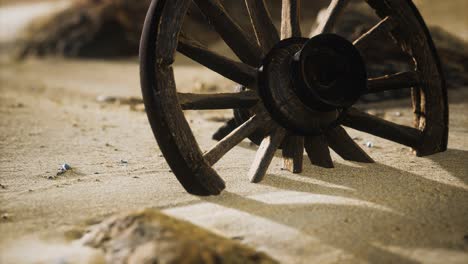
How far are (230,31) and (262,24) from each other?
24 cm

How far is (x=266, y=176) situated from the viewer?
2.77 meters

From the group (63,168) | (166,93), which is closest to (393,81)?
(166,93)

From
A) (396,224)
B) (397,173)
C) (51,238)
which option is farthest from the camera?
(397,173)

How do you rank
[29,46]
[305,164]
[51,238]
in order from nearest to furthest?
[51,238], [305,164], [29,46]

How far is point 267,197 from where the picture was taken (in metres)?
2.38

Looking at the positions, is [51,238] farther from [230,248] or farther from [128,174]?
[128,174]

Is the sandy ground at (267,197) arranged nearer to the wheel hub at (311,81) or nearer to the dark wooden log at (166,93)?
the dark wooden log at (166,93)

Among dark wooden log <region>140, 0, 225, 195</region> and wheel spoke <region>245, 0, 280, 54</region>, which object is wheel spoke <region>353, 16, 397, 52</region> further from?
dark wooden log <region>140, 0, 225, 195</region>

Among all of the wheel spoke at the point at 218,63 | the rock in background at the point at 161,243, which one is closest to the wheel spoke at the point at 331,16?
the wheel spoke at the point at 218,63

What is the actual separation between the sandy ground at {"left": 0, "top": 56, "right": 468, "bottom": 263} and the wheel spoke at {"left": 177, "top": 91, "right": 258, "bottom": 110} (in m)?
0.45

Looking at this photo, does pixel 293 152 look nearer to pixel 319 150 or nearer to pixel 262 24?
pixel 319 150

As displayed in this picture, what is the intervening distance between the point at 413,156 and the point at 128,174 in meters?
1.91

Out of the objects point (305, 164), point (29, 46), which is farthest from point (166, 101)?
point (29, 46)

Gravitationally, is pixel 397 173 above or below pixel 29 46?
below
